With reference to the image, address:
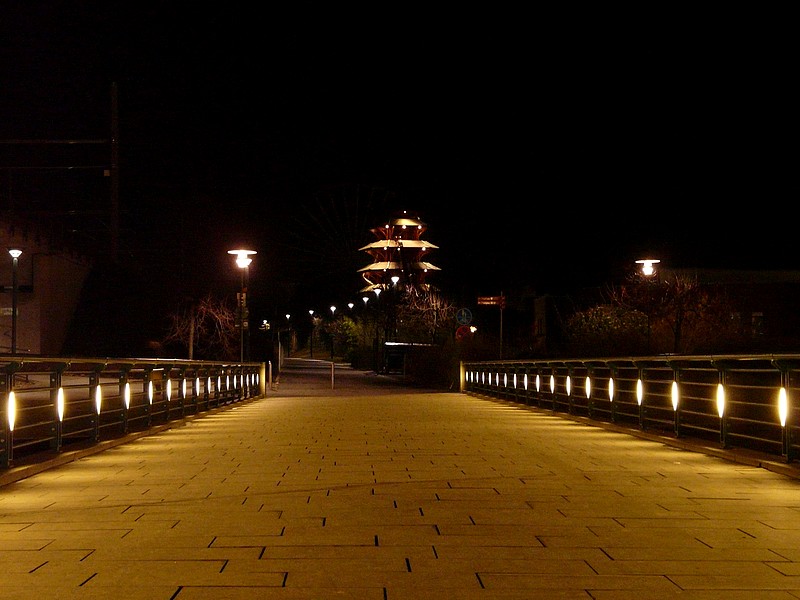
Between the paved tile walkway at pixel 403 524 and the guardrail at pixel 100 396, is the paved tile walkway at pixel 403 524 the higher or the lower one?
the lower one

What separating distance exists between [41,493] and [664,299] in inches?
1240

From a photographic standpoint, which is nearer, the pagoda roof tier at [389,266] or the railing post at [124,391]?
the railing post at [124,391]

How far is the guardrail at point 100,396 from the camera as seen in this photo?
917 centimetres

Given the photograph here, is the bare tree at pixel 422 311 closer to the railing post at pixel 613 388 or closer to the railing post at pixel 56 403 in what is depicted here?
the railing post at pixel 613 388

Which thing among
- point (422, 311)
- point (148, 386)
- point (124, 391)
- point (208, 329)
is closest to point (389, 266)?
point (422, 311)

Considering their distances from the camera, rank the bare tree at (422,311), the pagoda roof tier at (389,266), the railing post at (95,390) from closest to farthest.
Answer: the railing post at (95,390) < the pagoda roof tier at (389,266) < the bare tree at (422,311)

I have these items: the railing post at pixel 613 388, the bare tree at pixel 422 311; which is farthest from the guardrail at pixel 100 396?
the bare tree at pixel 422 311

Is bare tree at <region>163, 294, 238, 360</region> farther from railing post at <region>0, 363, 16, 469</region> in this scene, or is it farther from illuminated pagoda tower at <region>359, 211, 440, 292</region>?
railing post at <region>0, 363, 16, 469</region>

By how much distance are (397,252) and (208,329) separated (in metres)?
19.3

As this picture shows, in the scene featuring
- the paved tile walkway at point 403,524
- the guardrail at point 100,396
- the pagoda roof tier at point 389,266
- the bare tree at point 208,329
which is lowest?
the paved tile walkway at point 403,524

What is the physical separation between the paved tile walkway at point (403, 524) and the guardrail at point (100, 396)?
55 centimetres

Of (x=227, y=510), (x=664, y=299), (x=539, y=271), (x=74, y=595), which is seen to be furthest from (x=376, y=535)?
(x=539, y=271)

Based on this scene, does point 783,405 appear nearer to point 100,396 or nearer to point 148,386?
point 100,396

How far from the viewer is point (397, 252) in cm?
5300
